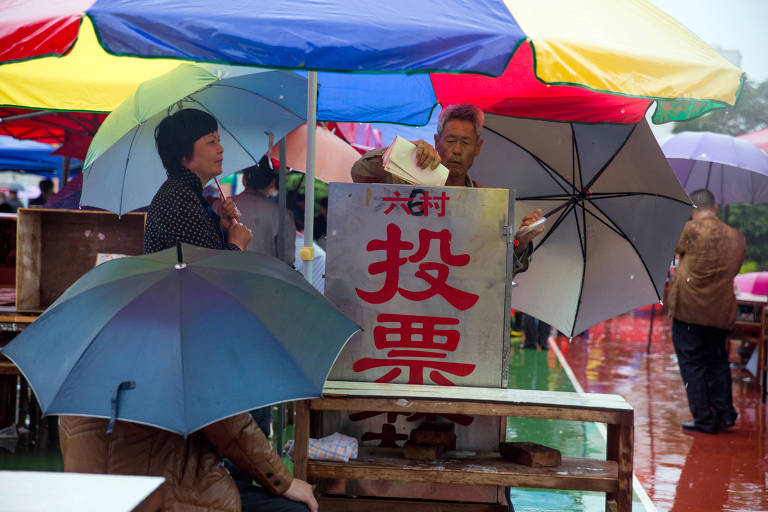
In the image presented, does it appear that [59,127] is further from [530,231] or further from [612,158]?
[530,231]

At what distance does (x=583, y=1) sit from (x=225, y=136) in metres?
2.78

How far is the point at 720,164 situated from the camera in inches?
439

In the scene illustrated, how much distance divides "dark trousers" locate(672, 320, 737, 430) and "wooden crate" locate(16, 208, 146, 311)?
5.28 meters

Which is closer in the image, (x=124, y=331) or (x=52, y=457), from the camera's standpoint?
(x=124, y=331)

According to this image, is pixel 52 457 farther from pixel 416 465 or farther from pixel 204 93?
pixel 416 465

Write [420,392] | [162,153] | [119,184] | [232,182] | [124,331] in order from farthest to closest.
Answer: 1. [232,182]
2. [119,184]
3. [162,153]
4. [420,392]
5. [124,331]

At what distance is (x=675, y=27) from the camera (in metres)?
3.16

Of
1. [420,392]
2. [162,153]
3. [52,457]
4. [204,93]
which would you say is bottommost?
[52,457]

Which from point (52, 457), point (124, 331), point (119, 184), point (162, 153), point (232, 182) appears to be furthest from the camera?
point (232, 182)

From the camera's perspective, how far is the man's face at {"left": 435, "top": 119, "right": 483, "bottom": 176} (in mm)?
3865

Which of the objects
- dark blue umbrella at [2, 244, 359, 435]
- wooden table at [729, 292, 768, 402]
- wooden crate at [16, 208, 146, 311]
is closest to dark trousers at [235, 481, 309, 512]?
dark blue umbrella at [2, 244, 359, 435]

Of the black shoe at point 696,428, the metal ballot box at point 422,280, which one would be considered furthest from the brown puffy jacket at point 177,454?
the black shoe at point 696,428

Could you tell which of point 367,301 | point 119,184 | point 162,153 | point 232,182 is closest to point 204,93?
point 119,184

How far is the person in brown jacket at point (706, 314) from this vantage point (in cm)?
755
